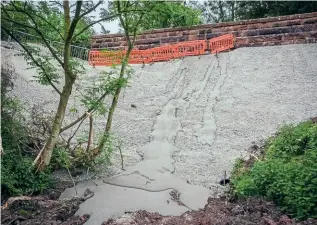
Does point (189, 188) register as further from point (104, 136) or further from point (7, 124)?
point (7, 124)

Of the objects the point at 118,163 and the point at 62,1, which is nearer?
the point at 62,1

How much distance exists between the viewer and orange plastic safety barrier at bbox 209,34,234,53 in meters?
8.75

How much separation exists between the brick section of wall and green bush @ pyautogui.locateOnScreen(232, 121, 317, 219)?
394cm

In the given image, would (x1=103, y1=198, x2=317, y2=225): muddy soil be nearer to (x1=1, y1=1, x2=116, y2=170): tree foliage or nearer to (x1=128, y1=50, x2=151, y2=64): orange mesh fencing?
(x1=1, y1=1, x2=116, y2=170): tree foliage

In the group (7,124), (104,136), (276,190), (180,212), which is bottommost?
(180,212)

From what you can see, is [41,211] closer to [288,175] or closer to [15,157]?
[15,157]

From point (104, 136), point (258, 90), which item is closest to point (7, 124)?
point (104, 136)

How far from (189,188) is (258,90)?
3286mm

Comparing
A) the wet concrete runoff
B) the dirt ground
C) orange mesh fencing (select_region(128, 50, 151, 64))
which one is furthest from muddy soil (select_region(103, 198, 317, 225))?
orange mesh fencing (select_region(128, 50, 151, 64))

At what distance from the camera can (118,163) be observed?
5098 mm

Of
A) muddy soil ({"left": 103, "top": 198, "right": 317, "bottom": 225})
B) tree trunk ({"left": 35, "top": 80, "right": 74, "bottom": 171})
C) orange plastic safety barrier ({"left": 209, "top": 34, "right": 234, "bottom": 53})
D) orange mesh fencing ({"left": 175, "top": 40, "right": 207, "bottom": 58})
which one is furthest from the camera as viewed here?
orange mesh fencing ({"left": 175, "top": 40, "right": 207, "bottom": 58})

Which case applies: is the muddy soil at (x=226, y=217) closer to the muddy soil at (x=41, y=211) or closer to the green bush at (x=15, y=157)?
the muddy soil at (x=41, y=211)

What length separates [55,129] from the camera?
4.29 meters

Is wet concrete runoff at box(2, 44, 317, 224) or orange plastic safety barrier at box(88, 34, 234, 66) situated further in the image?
orange plastic safety barrier at box(88, 34, 234, 66)
